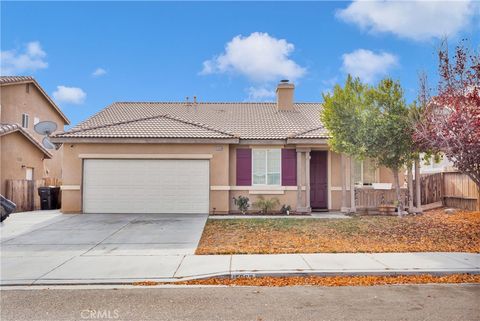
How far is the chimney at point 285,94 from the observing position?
2052cm

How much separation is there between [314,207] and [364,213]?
2164 millimetres

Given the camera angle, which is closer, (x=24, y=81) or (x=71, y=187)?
(x=71, y=187)

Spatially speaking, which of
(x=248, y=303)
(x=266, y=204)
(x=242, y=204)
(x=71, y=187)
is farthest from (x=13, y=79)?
(x=248, y=303)

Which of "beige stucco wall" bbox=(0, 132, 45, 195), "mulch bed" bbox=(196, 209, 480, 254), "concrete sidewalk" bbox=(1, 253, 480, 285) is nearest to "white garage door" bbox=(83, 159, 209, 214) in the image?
"mulch bed" bbox=(196, 209, 480, 254)

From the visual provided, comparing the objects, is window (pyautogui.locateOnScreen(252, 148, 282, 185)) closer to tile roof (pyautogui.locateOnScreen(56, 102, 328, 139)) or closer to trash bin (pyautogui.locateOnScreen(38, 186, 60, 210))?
tile roof (pyautogui.locateOnScreen(56, 102, 328, 139))

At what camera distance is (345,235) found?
10.5 m

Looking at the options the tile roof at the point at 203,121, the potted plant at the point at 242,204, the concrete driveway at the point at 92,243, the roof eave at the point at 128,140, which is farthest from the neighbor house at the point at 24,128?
the potted plant at the point at 242,204

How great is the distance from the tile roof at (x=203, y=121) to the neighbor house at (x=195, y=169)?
0.09 metres

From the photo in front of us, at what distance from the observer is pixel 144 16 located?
42.8 ft

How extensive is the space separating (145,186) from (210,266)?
335 inches

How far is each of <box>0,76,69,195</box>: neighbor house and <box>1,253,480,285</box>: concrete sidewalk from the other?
12.4 metres

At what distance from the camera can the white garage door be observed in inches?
588

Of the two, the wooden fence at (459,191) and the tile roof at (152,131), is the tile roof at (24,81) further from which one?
the wooden fence at (459,191)

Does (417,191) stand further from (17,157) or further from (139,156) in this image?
(17,157)
